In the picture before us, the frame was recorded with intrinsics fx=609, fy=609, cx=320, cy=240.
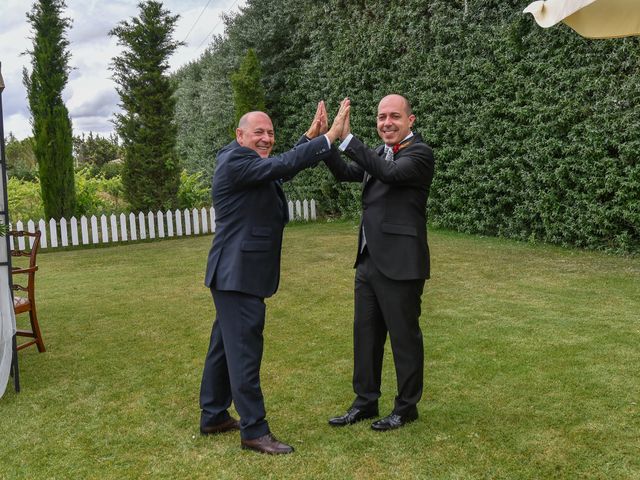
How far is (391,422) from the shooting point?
11.2ft

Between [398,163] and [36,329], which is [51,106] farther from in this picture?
[398,163]

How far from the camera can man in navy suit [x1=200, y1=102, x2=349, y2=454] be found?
310 cm

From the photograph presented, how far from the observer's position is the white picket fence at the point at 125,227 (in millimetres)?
12656

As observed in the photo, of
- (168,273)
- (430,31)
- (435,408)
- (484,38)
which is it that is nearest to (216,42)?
(430,31)

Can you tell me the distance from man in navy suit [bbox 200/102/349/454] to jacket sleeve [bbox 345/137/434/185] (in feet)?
0.49

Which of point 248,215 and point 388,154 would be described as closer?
point 248,215

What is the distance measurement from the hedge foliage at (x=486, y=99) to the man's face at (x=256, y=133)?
21.9 ft

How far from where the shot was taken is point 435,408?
371 cm

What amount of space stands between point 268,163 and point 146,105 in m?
12.1

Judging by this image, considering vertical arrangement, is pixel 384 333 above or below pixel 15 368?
above

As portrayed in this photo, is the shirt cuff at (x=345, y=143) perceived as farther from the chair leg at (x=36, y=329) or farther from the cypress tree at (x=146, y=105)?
the cypress tree at (x=146, y=105)

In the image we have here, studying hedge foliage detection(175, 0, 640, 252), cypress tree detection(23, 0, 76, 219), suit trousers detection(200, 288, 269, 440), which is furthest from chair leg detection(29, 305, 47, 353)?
cypress tree detection(23, 0, 76, 219)

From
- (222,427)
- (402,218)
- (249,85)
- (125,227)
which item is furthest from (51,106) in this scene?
(402,218)

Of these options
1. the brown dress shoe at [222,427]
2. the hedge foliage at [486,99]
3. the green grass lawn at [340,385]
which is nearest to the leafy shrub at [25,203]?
the hedge foliage at [486,99]
